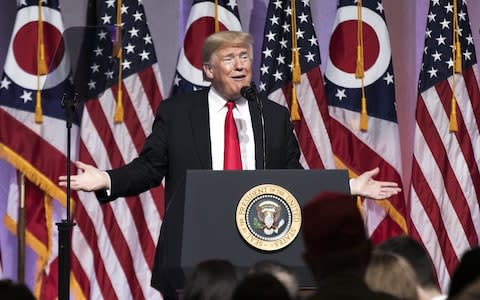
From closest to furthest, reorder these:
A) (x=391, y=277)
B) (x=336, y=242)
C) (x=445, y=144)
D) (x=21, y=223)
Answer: (x=336, y=242), (x=391, y=277), (x=21, y=223), (x=445, y=144)

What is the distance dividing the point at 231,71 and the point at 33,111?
254cm

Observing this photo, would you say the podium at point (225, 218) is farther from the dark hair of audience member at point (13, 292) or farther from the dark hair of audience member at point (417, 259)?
the dark hair of audience member at point (13, 292)

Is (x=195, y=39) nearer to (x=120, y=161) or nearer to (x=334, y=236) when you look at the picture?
(x=120, y=161)

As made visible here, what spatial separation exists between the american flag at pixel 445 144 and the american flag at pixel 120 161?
6.10 ft

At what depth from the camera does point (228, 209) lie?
4551mm

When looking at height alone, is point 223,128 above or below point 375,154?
above

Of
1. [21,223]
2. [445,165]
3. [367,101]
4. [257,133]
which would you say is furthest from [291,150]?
[445,165]

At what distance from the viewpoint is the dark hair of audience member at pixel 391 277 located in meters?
3.20

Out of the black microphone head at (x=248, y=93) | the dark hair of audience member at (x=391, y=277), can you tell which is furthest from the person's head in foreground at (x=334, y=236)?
the black microphone head at (x=248, y=93)

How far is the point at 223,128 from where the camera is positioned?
539cm

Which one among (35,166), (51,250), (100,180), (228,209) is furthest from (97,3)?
(228,209)

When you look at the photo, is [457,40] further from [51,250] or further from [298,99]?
[51,250]

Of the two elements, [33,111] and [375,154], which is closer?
[33,111]

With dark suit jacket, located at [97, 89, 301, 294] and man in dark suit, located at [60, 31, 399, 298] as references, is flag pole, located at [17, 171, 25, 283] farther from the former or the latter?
dark suit jacket, located at [97, 89, 301, 294]
